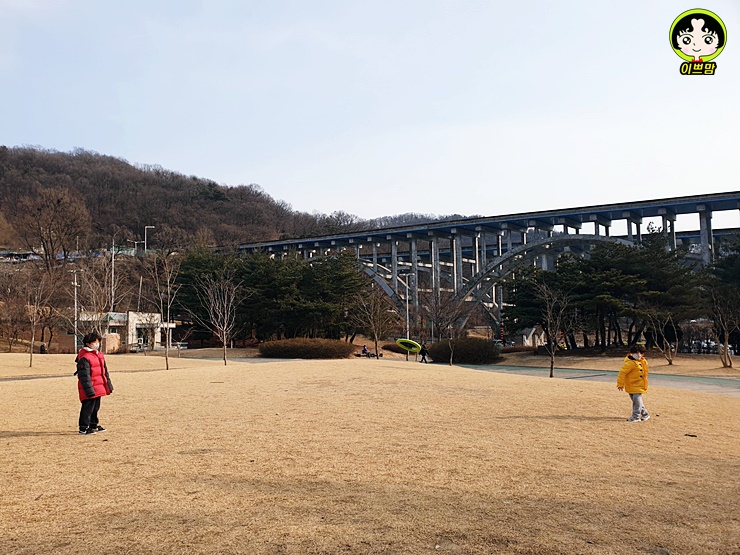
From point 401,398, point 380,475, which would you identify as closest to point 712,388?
point 401,398

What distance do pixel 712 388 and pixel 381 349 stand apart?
30755mm

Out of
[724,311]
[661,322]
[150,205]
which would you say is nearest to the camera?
[724,311]

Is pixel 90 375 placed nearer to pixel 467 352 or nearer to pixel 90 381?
pixel 90 381

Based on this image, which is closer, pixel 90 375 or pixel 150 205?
pixel 90 375

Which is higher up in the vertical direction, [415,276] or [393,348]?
[415,276]

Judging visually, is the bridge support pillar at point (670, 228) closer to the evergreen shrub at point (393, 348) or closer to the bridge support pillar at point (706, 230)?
the bridge support pillar at point (706, 230)

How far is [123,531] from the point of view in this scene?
507 cm

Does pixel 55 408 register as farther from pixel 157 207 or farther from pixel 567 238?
pixel 157 207

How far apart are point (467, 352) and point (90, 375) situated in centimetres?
3298

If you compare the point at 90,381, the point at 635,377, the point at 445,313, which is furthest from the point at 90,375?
the point at 445,313

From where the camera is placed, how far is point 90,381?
945cm

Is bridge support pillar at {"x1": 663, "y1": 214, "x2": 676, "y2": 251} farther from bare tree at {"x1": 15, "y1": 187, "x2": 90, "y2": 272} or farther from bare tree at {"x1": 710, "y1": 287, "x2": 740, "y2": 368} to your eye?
bare tree at {"x1": 15, "y1": 187, "x2": 90, "y2": 272}

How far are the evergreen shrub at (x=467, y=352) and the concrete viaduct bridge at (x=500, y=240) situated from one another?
4.95m

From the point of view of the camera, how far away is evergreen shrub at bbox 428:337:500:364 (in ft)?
134
